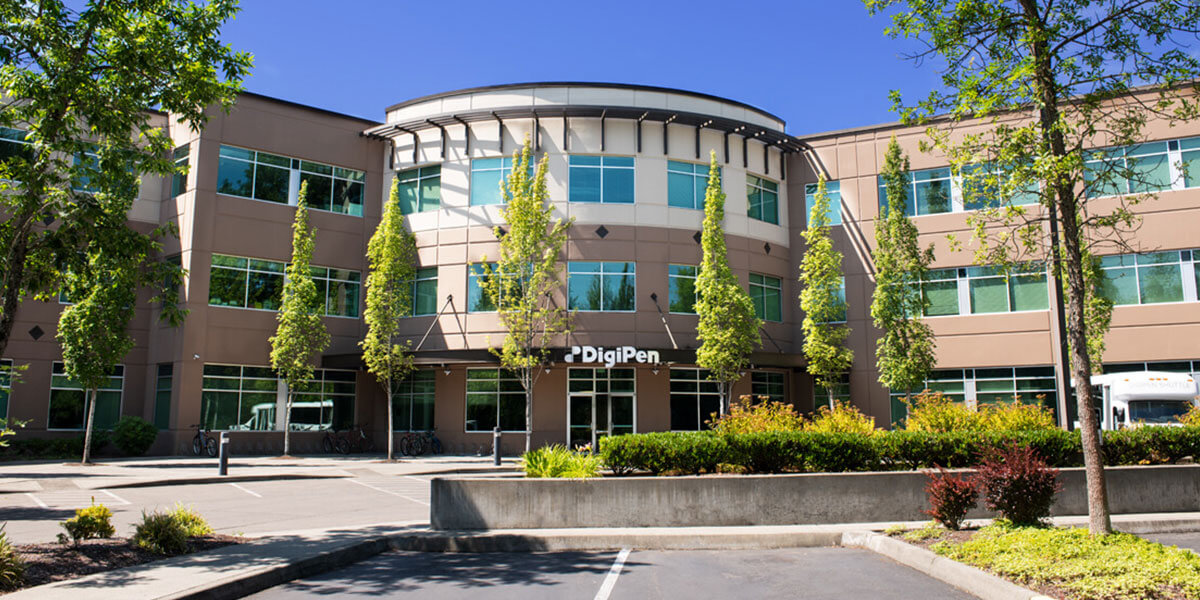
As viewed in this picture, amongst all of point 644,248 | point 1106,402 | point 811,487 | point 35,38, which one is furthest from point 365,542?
point 1106,402

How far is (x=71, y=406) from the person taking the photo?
98.6ft

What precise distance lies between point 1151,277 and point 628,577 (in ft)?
91.0

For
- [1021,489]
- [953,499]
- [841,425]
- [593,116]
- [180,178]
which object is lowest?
[953,499]

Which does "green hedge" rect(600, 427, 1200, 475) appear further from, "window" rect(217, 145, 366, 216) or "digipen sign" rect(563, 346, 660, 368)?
"window" rect(217, 145, 366, 216)

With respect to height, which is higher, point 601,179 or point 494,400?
point 601,179

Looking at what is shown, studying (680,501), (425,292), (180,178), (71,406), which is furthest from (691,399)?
(71,406)

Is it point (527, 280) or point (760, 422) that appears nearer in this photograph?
point (760, 422)

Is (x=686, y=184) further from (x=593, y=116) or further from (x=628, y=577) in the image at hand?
(x=628, y=577)

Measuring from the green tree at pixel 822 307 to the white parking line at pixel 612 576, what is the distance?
2072cm

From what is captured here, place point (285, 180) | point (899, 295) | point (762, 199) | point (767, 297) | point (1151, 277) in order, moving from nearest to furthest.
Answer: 1. point (1151, 277)
2. point (899, 295)
3. point (285, 180)
4. point (767, 297)
5. point (762, 199)

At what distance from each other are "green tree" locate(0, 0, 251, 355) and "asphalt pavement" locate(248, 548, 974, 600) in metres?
4.73

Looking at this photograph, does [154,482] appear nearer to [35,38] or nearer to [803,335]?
[35,38]

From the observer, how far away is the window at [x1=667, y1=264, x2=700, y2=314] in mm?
31188

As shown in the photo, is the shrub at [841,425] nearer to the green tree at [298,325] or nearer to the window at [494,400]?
the window at [494,400]
